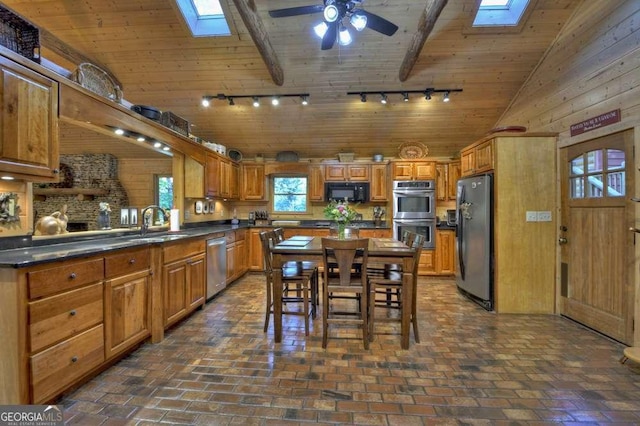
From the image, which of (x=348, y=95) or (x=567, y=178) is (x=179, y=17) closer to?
(x=348, y=95)

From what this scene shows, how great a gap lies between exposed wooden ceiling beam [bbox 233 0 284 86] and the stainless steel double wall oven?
2.89 metres

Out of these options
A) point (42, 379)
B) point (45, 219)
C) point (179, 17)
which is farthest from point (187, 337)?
point (179, 17)

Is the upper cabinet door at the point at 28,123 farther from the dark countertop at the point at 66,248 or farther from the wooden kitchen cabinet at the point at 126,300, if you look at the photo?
the wooden kitchen cabinet at the point at 126,300

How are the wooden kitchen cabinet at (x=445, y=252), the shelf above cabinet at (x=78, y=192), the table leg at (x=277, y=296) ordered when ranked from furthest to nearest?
1. the wooden kitchen cabinet at (x=445, y=252)
2. the shelf above cabinet at (x=78, y=192)
3. the table leg at (x=277, y=296)

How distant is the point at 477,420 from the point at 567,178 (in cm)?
298

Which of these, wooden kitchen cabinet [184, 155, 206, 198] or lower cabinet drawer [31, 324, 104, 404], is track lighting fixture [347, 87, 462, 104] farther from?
lower cabinet drawer [31, 324, 104, 404]

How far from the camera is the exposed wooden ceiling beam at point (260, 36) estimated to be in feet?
10.8

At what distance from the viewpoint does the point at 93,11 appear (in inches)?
147

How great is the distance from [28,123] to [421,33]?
389cm

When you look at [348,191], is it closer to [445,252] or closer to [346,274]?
[445,252]

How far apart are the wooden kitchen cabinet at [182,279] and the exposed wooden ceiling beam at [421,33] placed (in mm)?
3643

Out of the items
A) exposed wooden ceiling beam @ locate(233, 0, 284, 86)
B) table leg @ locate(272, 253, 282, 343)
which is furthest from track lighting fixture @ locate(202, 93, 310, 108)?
table leg @ locate(272, 253, 282, 343)

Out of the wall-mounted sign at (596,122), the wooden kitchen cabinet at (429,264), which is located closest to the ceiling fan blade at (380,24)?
the wall-mounted sign at (596,122)

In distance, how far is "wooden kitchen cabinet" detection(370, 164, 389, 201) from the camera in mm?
5891
